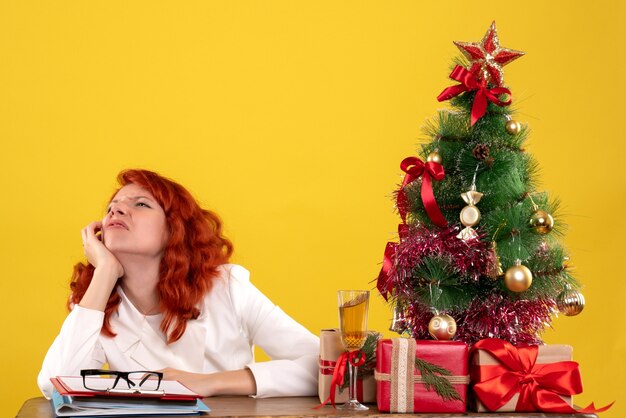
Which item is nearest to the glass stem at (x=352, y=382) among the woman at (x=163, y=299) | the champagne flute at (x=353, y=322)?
the champagne flute at (x=353, y=322)

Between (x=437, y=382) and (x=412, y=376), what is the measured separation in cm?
6

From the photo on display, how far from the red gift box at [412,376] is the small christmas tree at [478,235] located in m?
0.16

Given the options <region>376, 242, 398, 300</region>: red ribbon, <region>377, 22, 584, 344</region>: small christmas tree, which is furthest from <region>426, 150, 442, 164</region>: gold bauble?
<region>376, 242, 398, 300</region>: red ribbon

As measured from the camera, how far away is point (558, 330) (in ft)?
14.0

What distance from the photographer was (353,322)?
2021mm

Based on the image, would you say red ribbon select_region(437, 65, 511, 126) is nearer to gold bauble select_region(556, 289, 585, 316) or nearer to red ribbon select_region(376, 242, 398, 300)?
red ribbon select_region(376, 242, 398, 300)

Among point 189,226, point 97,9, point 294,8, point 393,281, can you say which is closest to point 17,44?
point 97,9

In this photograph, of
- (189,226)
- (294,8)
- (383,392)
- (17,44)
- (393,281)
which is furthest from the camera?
(294,8)

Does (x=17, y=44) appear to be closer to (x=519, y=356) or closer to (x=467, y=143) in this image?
(x=467, y=143)

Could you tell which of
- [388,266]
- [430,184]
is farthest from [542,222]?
[388,266]

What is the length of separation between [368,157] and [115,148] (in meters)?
1.15

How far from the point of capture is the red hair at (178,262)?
276 centimetres

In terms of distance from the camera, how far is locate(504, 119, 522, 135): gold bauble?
2299mm

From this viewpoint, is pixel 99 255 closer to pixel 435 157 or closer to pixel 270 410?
pixel 270 410
